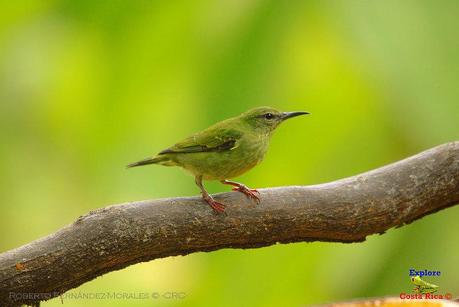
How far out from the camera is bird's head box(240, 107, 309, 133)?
5.06 meters

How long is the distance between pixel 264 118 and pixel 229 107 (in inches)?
27.3

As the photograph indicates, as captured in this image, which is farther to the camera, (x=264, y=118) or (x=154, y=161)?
(x=264, y=118)

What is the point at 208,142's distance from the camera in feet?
15.9

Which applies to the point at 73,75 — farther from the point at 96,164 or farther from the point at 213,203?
the point at 213,203

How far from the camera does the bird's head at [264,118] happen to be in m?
5.06

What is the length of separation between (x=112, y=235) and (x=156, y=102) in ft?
4.72

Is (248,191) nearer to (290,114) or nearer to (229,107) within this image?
(229,107)

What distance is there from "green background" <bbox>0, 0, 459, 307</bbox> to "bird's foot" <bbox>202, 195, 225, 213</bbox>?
2.04 ft

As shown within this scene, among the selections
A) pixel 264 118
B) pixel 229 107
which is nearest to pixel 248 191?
pixel 229 107

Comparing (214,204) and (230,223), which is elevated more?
(214,204)

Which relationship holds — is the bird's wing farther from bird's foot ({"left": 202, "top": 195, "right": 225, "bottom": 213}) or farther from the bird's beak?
bird's foot ({"left": 202, "top": 195, "right": 225, "bottom": 213})

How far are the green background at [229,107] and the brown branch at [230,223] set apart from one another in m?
0.27

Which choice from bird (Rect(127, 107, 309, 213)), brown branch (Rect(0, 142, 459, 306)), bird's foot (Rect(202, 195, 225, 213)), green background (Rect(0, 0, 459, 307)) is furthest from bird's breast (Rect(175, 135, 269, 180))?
bird's foot (Rect(202, 195, 225, 213))

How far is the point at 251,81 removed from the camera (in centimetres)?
448
